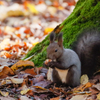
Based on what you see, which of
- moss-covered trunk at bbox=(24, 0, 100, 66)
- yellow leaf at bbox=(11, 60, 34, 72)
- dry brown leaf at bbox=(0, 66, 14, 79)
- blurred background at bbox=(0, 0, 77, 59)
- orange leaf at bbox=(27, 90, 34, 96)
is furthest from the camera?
blurred background at bbox=(0, 0, 77, 59)

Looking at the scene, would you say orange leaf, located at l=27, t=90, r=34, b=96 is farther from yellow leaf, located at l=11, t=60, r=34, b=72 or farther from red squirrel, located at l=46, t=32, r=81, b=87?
yellow leaf, located at l=11, t=60, r=34, b=72

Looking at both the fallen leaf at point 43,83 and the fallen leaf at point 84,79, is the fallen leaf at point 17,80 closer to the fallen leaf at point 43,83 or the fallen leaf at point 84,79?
the fallen leaf at point 43,83

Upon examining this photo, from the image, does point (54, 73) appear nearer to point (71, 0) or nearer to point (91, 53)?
point (91, 53)

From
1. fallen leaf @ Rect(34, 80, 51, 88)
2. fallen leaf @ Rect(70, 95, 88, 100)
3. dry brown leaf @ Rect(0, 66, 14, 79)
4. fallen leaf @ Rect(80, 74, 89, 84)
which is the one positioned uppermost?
dry brown leaf @ Rect(0, 66, 14, 79)

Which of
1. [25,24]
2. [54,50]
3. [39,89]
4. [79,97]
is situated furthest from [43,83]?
[25,24]

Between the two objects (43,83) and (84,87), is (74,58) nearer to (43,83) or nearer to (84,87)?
(84,87)

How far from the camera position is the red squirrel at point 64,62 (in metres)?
2.71

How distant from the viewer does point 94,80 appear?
2.80 m

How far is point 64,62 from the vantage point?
274cm

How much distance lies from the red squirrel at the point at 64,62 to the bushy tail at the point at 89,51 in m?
0.17

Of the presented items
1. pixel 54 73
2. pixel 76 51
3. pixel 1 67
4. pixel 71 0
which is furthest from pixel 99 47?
pixel 71 0

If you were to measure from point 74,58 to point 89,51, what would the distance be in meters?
0.28

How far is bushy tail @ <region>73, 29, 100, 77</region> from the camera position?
2850mm

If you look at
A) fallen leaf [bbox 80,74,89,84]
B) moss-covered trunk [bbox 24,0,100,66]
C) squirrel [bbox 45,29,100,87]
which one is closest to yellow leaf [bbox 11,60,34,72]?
moss-covered trunk [bbox 24,0,100,66]
